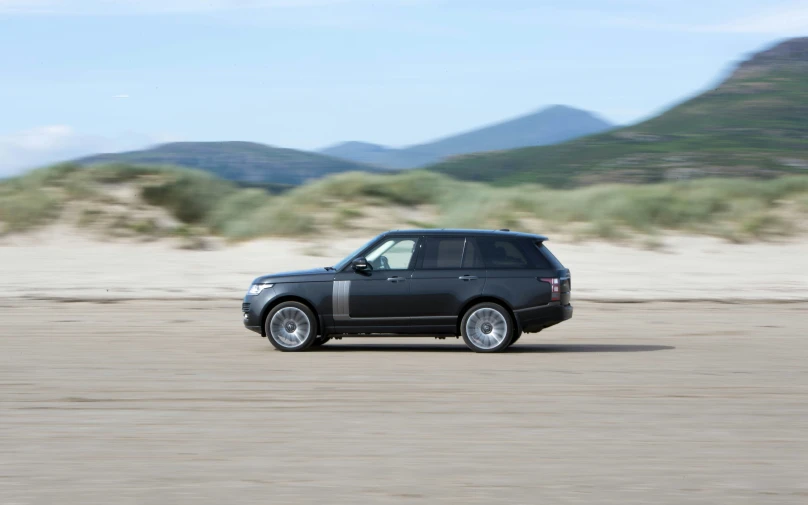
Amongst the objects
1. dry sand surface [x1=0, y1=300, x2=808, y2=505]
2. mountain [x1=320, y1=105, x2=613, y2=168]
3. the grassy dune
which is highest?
mountain [x1=320, y1=105, x2=613, y2=168]

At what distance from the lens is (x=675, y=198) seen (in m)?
38.8

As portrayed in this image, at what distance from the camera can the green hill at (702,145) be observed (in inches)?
3046

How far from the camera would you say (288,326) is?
14.7 metres

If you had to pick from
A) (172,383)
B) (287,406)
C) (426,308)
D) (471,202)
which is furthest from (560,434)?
(471,202)

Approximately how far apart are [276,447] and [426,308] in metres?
6.26

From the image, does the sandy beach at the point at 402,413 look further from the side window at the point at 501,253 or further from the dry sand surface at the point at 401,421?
the side window at the point at 501,253

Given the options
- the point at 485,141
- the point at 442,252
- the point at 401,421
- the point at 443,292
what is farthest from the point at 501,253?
the point at 485,141

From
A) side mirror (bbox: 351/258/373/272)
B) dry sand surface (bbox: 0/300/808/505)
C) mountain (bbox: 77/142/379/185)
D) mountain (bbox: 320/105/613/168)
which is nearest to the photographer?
dry sand surface (bbox: 0/300/808/505)

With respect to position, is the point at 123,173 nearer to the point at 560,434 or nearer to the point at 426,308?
the point at 426,308

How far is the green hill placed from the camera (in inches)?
3046

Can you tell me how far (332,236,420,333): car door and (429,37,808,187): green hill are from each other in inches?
2372

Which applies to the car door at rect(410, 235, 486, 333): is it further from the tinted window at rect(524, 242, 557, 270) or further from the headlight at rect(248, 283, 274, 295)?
the headlight at rect(248, 283, 274, 295)

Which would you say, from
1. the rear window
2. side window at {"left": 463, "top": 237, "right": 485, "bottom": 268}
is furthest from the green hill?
side window at {"left": 463, "top": 237, "right": 485, "bottom": 268}

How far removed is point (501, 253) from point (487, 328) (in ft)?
3.34
